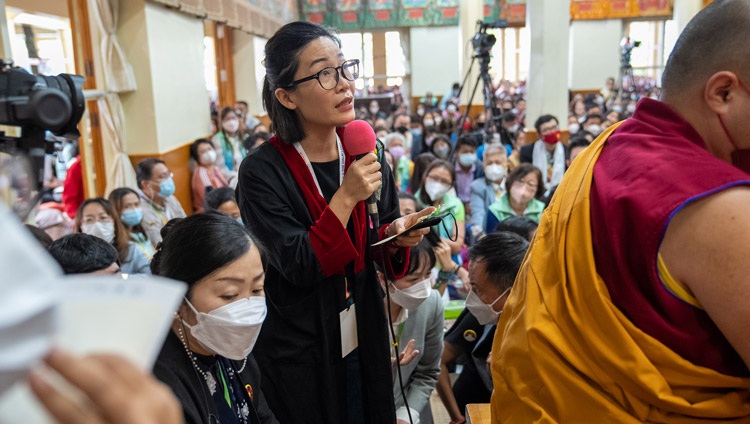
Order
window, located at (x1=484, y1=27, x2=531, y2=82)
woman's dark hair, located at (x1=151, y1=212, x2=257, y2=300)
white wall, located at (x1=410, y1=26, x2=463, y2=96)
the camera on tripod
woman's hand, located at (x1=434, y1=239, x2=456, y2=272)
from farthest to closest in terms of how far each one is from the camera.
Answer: window, located at (x1=484, y1=27, x2=531, y2=82), white wall, located at (x1=410, y1=26, x2=463, y2=96), the camera on tripod, woman's hand, located at (x1=434, y1=239, x2=456, y2=272), woman's dark hair, located at (x1=151, y1=212, x2=257, y2=300)

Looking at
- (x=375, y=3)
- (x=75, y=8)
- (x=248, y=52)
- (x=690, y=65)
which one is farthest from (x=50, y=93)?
(x=375, y=3)

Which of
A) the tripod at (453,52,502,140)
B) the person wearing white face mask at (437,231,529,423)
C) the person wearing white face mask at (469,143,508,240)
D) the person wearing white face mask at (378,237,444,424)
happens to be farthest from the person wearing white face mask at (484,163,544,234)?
the tripod at (453,52,502,140)

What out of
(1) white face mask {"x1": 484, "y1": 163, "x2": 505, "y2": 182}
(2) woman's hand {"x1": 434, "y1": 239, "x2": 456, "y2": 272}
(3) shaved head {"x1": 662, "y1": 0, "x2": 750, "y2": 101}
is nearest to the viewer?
(3) shaved head {"x1": 662, "y1": 0, "x2": 750, "y2": 101}

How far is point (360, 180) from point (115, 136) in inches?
161

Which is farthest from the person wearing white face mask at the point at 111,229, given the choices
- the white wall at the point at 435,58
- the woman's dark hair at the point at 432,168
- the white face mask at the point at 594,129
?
the white wall at the point at 435,58

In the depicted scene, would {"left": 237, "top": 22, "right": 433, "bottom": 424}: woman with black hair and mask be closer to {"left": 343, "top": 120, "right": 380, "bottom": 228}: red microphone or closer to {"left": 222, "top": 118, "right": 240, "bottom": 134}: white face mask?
{"left": 343, "top": 120, "right": 380, "bottom": 228}: red microphone

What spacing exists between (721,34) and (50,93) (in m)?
1.01

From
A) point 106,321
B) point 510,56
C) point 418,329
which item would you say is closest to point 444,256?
point 418,329

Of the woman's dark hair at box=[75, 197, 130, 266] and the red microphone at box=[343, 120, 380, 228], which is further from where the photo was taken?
the woman's dark hair at box=[75, 197, 130, 266]

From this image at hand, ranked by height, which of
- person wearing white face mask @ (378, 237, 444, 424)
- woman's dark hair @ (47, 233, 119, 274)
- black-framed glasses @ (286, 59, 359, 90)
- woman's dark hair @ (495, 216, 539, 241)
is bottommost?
person wearing white face mask @ (378, 237, 444, 424)

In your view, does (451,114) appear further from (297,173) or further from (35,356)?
(35,356)

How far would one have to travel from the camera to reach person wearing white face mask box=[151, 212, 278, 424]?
1.35 metres

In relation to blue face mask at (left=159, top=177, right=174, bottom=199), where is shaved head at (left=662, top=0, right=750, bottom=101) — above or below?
above

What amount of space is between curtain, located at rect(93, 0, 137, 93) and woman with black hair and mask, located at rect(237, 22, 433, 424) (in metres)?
3.68
